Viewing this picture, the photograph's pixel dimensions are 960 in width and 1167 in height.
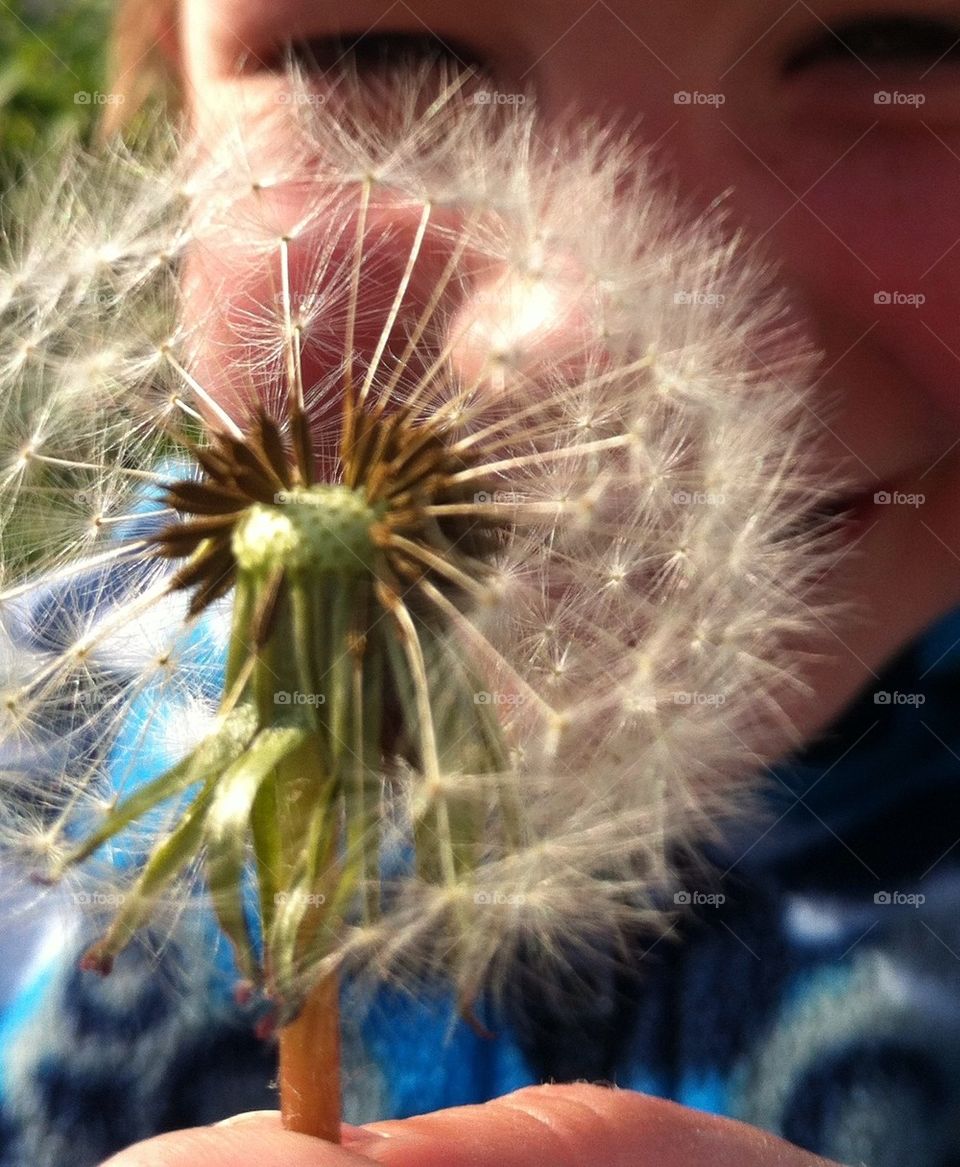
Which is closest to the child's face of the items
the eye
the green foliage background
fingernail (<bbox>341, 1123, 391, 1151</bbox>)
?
the eye

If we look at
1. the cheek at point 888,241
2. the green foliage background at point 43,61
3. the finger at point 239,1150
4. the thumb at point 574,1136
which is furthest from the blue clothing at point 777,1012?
the green foliage background at point 43,61

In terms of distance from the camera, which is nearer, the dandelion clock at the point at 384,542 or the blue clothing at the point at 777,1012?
the dandelion clock at the point at 384,542

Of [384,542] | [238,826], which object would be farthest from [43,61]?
[238,826]

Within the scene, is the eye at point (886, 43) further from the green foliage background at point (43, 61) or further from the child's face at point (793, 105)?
the green foliage background at point (43, 61)

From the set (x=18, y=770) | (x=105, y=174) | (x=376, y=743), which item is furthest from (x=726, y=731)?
(x=105, y=174)

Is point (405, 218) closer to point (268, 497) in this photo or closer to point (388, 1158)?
point (268, 497)

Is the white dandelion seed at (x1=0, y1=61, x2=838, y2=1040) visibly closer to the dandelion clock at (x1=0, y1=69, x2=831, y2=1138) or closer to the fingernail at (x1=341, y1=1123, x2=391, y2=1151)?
the dandelion clock at (x1=0, y1=69, x2=831, y2=1138)
